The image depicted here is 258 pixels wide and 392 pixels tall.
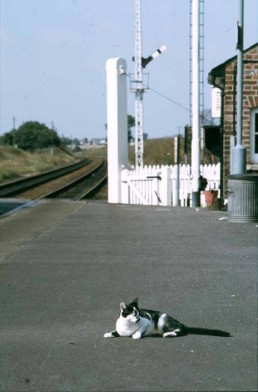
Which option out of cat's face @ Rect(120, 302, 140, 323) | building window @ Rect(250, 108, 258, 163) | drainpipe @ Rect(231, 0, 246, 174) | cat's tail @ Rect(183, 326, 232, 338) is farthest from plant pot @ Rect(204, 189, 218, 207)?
cat's face @ Rect(120, 302, 140, 323)

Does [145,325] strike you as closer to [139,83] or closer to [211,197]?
[211,197]

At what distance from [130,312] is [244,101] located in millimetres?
13314

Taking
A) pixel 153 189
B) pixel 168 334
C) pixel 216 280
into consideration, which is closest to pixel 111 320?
pixel 168 334

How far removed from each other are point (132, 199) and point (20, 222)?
22.2ft

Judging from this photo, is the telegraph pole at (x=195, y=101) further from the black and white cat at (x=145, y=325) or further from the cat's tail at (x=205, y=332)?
the black and white cat at (x=145, y=325)

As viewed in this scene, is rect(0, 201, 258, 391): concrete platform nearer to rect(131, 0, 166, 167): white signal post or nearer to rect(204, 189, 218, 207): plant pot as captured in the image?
rect(204, 189, 218, 207): plant pot

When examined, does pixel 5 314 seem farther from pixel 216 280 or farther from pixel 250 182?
pixel 250 182

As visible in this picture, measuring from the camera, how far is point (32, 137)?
436 feet

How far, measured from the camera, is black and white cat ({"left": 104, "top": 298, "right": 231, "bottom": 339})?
636 cm

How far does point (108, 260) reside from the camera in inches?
412

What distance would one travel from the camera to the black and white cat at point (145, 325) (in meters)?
6.36

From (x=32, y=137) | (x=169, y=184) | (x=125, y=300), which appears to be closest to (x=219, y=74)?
(x=169, y=184)

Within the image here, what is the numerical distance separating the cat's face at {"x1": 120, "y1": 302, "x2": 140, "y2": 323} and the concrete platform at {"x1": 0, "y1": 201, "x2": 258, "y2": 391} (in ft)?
0.61

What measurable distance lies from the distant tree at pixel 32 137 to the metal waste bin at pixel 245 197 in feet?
359
